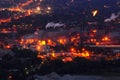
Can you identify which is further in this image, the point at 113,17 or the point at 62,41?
the point at 113,17

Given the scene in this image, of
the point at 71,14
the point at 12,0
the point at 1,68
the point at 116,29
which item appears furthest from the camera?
the point at 12,0

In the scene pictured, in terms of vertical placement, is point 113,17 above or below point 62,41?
above

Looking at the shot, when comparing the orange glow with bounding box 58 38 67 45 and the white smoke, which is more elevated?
the white smoke

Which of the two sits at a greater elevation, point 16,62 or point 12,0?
point 12,0

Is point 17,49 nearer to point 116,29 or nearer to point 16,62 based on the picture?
point 16,62

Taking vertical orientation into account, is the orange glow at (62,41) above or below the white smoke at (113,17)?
below

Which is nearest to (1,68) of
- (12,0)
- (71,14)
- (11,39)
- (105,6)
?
(11,39)

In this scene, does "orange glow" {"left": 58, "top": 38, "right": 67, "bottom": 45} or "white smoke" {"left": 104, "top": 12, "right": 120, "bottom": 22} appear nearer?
"orange glow" {"left": 58, "top": 38, "right": 67, "bottom": 45}

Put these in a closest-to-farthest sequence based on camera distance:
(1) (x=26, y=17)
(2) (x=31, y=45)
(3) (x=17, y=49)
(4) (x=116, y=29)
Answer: (3) (x=17, y=49) < (2) (x=31, y=45) < (4) (x=116, y=29) < (1) (x=26, y=17)

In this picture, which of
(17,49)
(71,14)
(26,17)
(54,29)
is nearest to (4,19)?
(26,17)

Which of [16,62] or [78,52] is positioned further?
[78,52]

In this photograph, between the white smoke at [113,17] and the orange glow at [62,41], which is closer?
the orange glow at [62,41]
